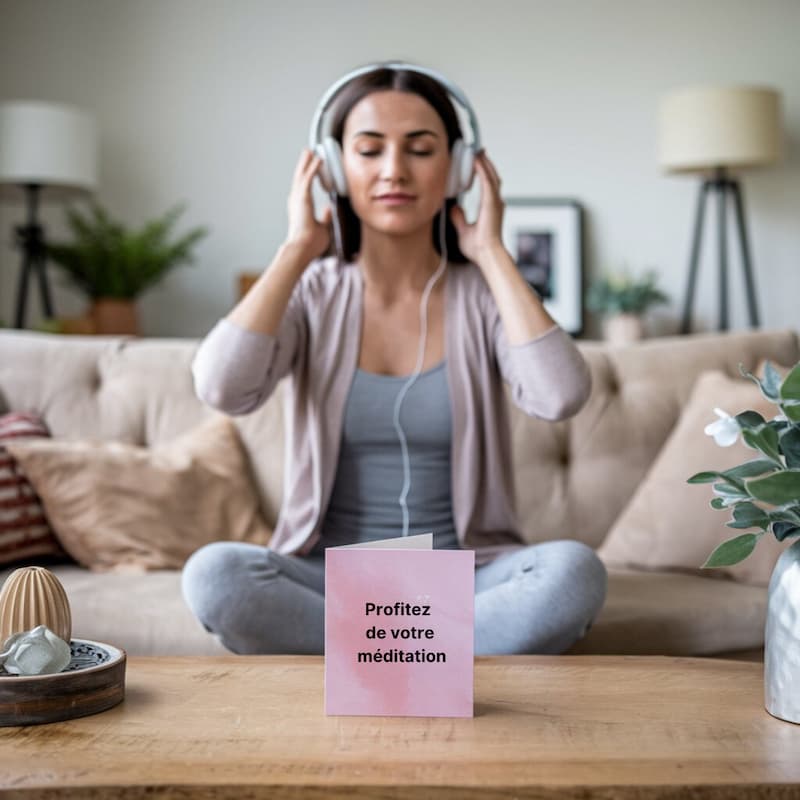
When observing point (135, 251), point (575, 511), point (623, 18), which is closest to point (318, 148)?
point (575, 511)

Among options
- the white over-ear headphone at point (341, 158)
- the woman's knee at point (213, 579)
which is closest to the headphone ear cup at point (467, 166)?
the white over-ear headphone at point (341, 158)

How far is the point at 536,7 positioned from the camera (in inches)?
155

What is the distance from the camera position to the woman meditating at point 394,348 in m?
1.63

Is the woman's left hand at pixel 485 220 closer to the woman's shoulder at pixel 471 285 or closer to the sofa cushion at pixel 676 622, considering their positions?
the woman's shoulder at pixel 471 285

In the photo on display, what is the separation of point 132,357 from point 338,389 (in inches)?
25.2

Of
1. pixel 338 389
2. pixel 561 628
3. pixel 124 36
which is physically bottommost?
pixel 561 628

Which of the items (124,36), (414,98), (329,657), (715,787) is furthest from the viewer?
(124,36)

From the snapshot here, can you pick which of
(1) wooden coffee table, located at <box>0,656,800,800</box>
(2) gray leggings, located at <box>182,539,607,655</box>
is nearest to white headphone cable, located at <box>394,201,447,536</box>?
(2) gray leggings, located at <box>182,539,607,655</box>

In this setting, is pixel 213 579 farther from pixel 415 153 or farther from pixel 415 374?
pixel 415 153

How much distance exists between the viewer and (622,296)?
3758 millimetres

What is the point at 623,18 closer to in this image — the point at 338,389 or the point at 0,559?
the point at 338,389

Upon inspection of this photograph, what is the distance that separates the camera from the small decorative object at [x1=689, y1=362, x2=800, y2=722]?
921 millimetres

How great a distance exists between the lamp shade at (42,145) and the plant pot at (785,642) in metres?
2.85

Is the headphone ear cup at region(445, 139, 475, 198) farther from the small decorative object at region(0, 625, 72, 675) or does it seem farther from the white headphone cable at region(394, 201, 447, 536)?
the small decorative object at region(0, 625, 72, 675)
